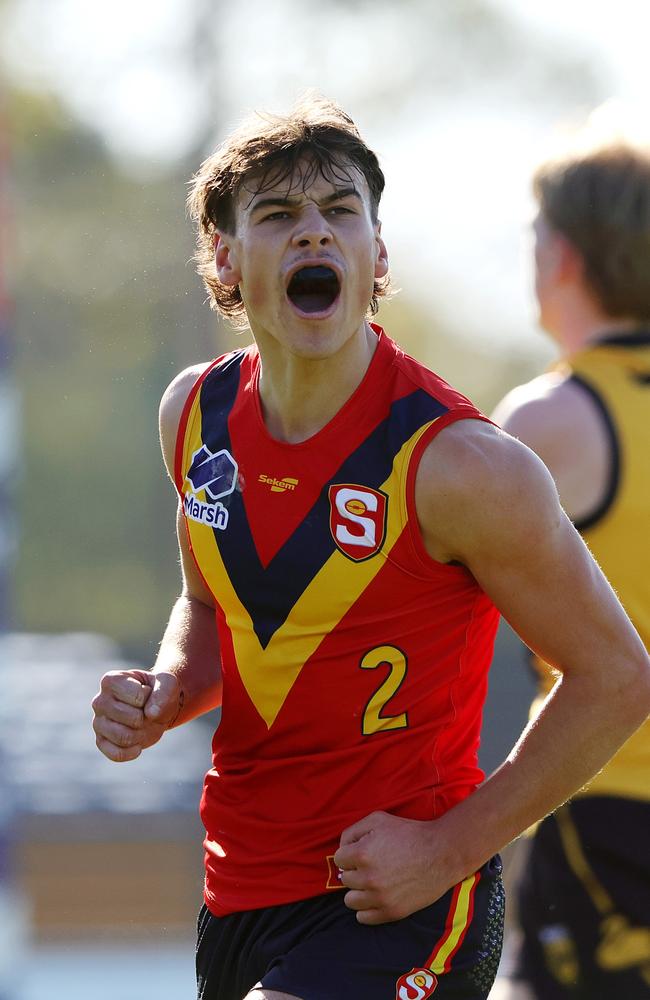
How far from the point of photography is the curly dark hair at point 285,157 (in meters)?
2.88

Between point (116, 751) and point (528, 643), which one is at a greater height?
point (528, 643)

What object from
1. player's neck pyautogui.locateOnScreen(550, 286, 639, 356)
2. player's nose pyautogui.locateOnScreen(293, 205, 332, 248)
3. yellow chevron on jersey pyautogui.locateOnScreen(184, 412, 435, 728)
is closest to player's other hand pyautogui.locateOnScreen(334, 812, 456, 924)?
yellow chevron on jersey pyautogui.locateOnScreen(184, 412, 435, 728)

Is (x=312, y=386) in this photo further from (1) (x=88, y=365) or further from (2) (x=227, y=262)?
(1) (x=88, y=365)

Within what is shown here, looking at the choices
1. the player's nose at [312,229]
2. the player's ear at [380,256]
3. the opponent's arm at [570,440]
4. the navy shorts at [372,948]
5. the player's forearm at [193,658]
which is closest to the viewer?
the navy shorts at [372,948]

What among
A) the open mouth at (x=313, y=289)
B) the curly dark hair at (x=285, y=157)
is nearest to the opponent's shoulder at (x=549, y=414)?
the curly dark hair at (x=285, y=157)

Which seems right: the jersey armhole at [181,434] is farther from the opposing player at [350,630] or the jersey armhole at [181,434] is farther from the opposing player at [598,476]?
the opposing player at [598,476]

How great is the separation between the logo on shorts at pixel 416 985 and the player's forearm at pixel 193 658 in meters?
0.71

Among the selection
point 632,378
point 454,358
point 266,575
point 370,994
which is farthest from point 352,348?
point 454,358

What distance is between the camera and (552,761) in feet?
8.45

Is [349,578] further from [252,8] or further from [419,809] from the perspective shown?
[252,8]

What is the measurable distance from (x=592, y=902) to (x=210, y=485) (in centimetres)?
138

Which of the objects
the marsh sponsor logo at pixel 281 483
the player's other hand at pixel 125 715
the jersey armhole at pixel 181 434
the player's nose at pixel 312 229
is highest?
the player's nose at pixel 312 229

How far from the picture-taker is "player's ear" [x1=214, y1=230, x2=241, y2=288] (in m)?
3.03

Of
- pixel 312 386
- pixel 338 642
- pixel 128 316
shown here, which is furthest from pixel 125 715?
pixel 128 316
